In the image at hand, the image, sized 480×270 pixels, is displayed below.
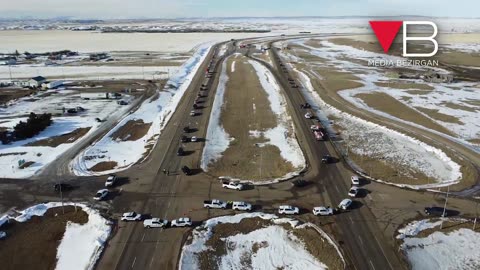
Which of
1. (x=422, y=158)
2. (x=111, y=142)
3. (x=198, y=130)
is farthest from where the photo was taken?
(x=198, y=130)

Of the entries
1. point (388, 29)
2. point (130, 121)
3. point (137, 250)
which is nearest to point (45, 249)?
point (137, 250)

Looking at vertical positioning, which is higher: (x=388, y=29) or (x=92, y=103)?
(x=388, y=29)

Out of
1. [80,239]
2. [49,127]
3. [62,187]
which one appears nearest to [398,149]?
[80,239]

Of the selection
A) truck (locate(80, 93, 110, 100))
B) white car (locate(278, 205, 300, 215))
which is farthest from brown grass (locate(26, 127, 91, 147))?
white car (locate(278, 205, 300, 215))

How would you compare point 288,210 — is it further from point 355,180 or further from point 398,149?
point 398,149

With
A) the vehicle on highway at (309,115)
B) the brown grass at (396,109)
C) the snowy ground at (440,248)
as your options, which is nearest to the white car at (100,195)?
the snowy ground at (440,248)

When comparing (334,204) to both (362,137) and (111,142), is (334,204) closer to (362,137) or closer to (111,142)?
(362,137)
